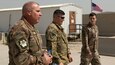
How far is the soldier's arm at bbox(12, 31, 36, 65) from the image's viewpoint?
3.67m

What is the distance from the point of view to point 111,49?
603 inches

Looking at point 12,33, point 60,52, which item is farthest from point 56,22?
point 12,33

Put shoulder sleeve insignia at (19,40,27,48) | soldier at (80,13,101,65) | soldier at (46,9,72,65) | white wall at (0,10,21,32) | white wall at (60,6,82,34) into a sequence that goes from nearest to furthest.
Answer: shoulder sleeve insignia at (19,40,27,48) < soldier at (46,9,72,65) < soldier at (80,13,101,65) < white wall at (60,6,82,34) < white wall at (0,10,21,32)

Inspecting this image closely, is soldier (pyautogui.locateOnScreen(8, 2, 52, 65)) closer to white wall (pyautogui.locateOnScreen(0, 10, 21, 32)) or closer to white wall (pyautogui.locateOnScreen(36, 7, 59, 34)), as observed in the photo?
white wall (pyautogui.locateOnScreen(36, 7, 59, 34))

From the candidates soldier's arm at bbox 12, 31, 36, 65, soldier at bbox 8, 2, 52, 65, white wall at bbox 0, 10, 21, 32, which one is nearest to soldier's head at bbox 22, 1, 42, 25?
soldier at bbox 8, 2, 52, 65

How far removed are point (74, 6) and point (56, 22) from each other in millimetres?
25894

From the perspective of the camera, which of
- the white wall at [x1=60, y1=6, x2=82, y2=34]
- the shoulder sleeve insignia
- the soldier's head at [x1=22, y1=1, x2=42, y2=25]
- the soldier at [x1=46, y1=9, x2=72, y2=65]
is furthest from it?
the white wall at [x1=60, y1=6, x2=82, y2=34]

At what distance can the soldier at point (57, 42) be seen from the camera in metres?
5.56

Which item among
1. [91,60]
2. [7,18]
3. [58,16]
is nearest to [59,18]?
[58,16]

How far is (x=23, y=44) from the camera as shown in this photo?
12.0ft

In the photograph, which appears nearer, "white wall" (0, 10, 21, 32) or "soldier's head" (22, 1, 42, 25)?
"soldier's head" (22, 1, 42, 25)

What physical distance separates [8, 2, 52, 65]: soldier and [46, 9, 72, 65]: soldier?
1.57 metres

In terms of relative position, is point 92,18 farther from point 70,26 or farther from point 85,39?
point 70,26

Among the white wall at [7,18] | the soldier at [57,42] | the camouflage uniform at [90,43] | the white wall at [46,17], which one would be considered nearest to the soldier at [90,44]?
the camouflage uniform at [90,43]
